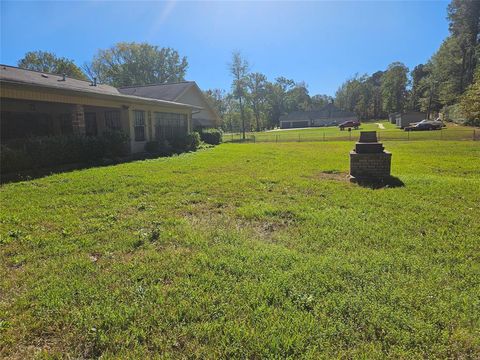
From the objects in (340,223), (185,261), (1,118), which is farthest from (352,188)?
(1,118)

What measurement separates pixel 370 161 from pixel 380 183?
59 cm

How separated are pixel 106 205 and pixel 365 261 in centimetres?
466

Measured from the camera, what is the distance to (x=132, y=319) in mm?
2367

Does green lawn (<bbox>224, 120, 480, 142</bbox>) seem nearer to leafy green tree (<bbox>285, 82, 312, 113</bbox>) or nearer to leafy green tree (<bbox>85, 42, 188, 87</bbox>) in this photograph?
leafy green tree (<bbox>85, 42, 188, 87</bbox>)

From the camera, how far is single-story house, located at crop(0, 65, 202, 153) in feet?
34.3

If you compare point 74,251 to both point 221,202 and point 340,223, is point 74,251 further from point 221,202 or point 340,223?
point 340,223

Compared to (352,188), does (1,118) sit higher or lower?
higher

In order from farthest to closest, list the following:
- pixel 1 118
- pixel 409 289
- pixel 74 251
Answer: pixel 1 118
pixel 74 251
pixel 409 289

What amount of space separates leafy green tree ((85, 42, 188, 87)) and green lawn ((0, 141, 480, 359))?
45.8 m

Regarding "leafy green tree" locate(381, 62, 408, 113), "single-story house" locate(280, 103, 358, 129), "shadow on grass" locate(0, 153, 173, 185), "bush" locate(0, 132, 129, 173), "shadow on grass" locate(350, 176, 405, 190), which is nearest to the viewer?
"shadow on grass" locate(350, 176, 405, 190)

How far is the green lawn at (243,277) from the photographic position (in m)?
2.11

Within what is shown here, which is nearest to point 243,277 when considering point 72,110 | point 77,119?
point 77,119

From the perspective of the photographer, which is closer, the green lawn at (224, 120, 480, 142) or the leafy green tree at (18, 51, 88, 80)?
the green lawn at (224, 120, 480, 142)

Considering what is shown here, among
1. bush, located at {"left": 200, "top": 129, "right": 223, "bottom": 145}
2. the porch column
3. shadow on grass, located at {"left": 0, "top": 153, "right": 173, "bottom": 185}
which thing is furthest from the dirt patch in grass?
bush, located at {"left": 200, "top": 129, "right": 223, "bottom": 145}
